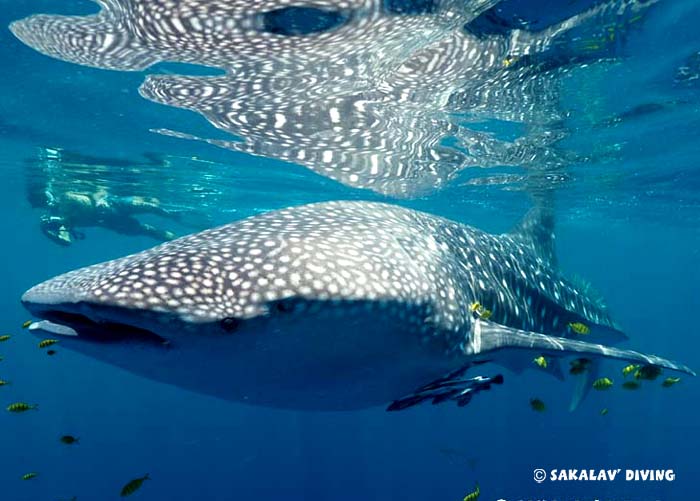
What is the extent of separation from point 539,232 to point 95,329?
9.36 meters

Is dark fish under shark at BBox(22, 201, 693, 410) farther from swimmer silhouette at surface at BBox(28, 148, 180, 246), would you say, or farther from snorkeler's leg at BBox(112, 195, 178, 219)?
snorkeler's leg at BBox(112, 195, 178, 219)

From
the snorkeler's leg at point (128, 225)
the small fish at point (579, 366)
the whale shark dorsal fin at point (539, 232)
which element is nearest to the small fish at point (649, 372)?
the small fish at point (579, 366)

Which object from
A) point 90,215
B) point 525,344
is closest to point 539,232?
point 525,344

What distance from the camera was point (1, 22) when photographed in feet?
28.0

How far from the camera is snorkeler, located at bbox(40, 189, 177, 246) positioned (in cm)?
2067

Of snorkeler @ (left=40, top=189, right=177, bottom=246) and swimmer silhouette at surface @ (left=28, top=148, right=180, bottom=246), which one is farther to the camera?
snorkeler @ (left=40, top=189, right=177, bottom=246)

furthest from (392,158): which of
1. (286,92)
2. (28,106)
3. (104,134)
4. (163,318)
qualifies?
(163,318)

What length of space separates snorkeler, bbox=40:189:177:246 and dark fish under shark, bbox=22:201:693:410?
56.1 feet

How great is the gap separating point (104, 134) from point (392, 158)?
869 cm

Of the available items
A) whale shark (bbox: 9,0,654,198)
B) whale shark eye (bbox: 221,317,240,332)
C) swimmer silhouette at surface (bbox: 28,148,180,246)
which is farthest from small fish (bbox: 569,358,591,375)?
swimmer silhouette at surface (bbox: 28,148,180,246)

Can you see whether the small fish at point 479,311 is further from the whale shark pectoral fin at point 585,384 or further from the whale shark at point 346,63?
the whale shark pectoral fin at point 585,384

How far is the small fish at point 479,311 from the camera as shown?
5360 mm

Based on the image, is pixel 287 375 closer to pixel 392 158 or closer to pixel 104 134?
pixel 392 158

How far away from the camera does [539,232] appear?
10.8 metres
